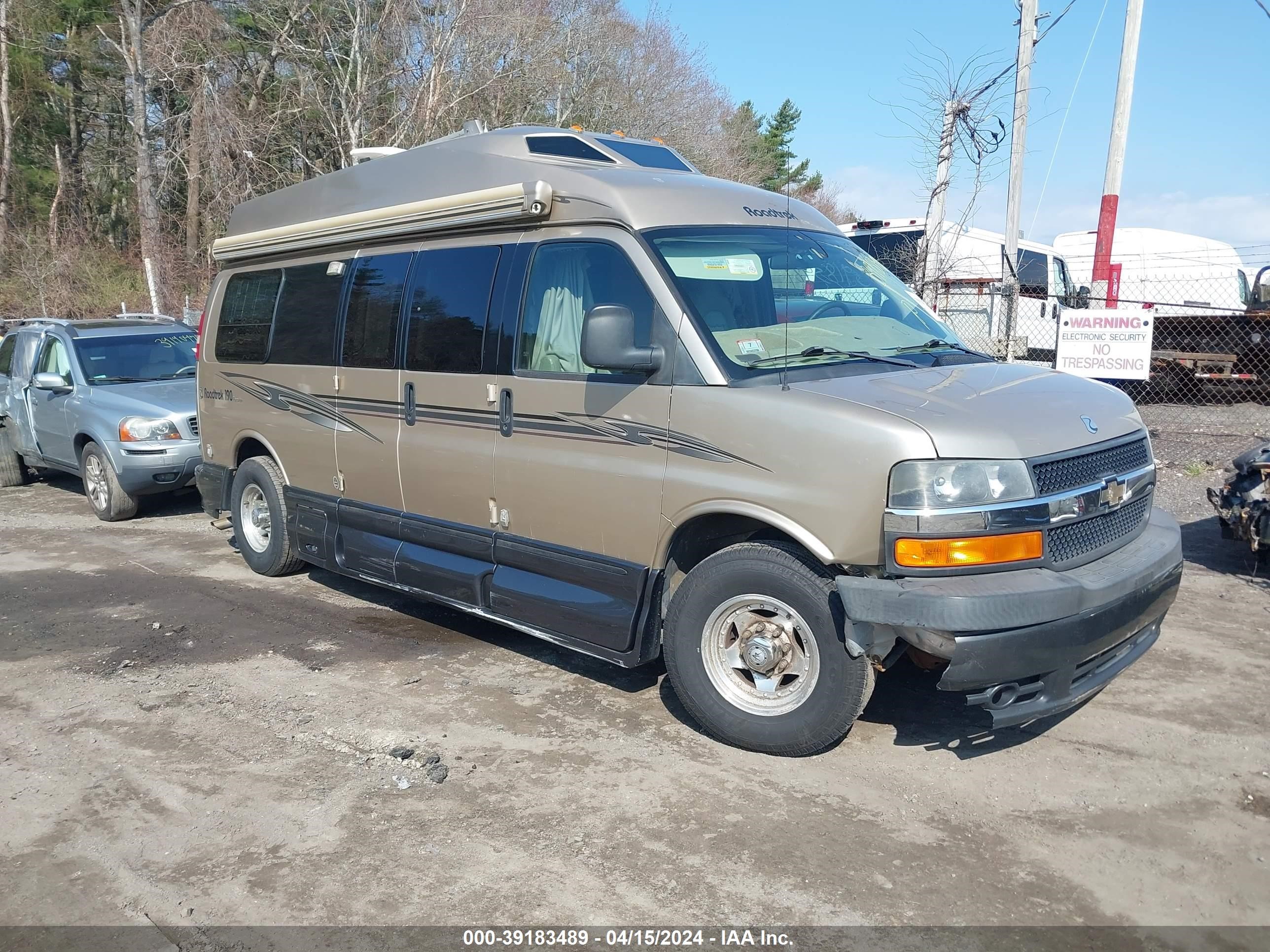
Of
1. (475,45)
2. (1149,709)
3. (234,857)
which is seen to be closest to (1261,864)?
(1149,709)

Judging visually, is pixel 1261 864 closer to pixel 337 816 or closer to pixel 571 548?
pixel 571 548

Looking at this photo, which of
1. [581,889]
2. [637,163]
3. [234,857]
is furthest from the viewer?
[637,163]

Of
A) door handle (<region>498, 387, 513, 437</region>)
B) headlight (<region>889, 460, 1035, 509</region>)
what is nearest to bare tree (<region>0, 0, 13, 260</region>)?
door handle (<region>498, 387, 513, 437</region>)

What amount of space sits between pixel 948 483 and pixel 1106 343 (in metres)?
7.84

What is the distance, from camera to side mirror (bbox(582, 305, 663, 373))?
14.4 feet

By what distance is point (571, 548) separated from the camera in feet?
16.4

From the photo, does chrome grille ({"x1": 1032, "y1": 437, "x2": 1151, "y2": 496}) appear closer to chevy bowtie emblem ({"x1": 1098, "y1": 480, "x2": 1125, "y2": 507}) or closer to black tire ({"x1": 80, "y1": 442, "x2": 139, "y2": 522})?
chevy bowtie emblem ({"x1": 1098, "y1": 480, "x2": 1125, "y2": 507})

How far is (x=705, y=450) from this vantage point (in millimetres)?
4363

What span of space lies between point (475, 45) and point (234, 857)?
20.7 m

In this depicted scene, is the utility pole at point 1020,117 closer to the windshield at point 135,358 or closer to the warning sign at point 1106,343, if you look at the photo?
the warning sign at point 1106,343

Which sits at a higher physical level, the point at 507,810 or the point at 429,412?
the point at 429,412

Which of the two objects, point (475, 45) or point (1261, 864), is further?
point (475, 45)

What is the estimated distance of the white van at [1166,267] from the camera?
2095 centimetres

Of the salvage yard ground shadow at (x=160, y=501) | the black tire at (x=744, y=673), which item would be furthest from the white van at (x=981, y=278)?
the salvage yard ground shadow at (x=160, y=501)
